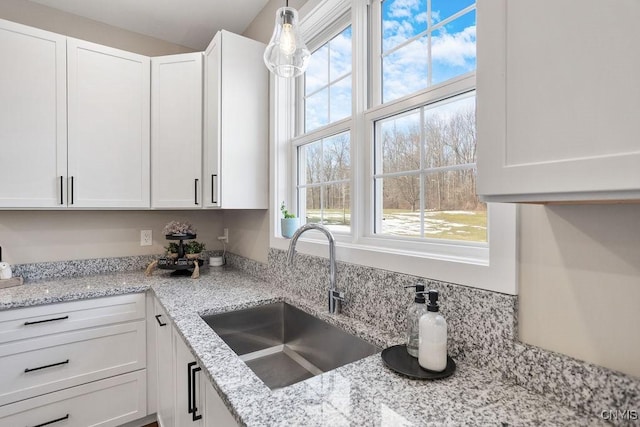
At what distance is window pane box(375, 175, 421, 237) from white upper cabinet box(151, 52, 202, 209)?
4.55ft

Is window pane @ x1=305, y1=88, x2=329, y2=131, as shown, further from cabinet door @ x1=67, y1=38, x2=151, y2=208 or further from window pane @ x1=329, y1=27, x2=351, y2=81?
cabinet door @ x1=67, y1=38, x2=151, y2=208

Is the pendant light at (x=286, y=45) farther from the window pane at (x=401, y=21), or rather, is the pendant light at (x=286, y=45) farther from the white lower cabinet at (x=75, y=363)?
the white lower cabinet at (x=75, y=363)

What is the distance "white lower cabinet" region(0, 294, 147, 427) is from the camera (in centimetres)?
162

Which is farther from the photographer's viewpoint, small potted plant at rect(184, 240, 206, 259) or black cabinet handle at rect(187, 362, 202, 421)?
small potted plant at rect(184, 240, 206, 259)

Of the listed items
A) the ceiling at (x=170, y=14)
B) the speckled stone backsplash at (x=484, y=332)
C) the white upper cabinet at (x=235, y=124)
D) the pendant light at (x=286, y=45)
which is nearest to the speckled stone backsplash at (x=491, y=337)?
the speckled stone backsplash at (x=484, y=332)

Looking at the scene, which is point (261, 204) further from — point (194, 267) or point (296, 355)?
point (296, 355)

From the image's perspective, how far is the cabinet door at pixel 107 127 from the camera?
202 centimetres

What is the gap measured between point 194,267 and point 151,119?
1103 millimetres

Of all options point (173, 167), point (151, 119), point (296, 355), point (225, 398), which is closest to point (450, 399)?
point (225, 398)

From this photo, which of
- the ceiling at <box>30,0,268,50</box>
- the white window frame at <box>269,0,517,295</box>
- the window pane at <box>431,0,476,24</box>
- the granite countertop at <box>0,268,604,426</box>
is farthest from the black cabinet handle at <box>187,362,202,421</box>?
the ceiling at <box>30,0,268,50</box>

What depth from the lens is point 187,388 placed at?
1247 mm

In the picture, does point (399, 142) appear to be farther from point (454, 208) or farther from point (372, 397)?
point (372, 397)

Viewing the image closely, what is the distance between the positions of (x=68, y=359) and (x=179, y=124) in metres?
1.58

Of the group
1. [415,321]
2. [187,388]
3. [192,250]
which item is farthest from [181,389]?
[192,250]
